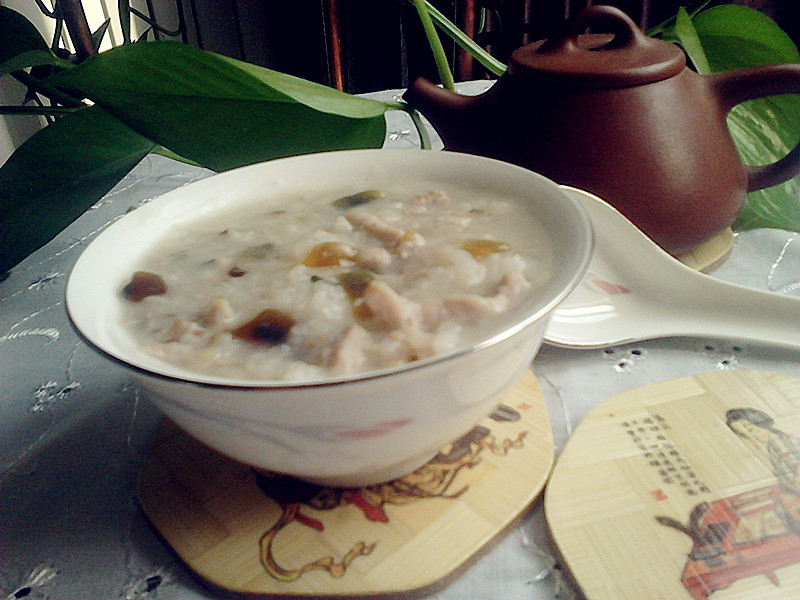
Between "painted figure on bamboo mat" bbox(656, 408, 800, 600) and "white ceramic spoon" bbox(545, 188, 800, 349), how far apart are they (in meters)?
0.19

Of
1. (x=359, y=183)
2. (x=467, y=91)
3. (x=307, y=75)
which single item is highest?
(x=359, y=183)

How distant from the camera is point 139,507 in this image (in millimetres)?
554

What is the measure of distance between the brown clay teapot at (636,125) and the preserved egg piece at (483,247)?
0.25 meters

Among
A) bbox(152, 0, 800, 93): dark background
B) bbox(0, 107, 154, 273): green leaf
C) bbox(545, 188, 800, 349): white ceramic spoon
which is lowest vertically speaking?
bbox(152, 0, 800, 93): dark background

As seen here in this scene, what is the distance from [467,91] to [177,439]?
1137 millimetres

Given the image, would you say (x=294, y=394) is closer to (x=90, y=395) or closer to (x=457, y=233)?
(x=457, y=233)

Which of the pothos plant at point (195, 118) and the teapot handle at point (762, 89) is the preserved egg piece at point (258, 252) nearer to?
the pothos plant at point (195, 118)

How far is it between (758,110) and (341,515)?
893 millimetres

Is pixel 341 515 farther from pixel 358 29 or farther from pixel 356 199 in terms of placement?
pixel 358 29

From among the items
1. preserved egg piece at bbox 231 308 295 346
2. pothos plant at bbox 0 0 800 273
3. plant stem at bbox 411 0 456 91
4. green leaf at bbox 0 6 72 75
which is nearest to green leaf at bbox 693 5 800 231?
pothos plant at bbox 0 0 800 273

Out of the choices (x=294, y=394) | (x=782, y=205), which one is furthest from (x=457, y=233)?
(x=782, y=205)

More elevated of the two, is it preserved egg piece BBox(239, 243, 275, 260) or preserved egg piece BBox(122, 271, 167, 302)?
preserved egg piece BBox(122, 271, 167, 302)

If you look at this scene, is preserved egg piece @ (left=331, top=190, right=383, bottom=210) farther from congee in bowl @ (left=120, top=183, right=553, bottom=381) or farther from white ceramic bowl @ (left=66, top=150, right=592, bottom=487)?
white ceramic bowl @ (left=66, top=150, right=592, bottom=487)

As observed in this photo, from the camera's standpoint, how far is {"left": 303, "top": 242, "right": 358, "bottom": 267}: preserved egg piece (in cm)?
63
